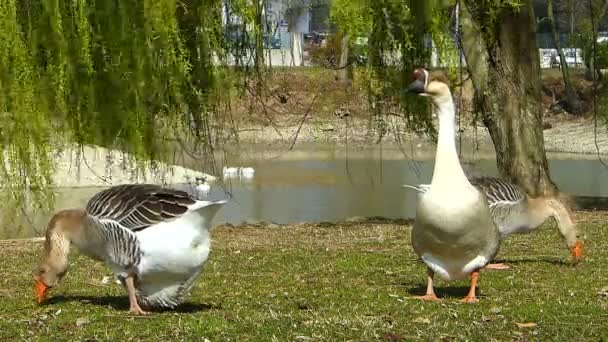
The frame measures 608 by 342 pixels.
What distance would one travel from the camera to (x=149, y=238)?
757cm

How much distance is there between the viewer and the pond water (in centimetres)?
2348

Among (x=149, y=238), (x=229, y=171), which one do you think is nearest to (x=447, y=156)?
(x=149, y=238)

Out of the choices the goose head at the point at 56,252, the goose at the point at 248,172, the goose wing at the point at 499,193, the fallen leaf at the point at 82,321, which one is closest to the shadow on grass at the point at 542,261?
the goose wing at the point at 499,193

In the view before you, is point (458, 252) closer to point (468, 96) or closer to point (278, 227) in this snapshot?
point (278, 227)

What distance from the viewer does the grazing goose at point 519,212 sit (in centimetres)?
1166

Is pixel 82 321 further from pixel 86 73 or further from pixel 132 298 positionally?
pixel 86 73

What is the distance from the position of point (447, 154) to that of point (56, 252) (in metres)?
3.02

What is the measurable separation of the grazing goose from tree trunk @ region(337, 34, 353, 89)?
9.15 feet

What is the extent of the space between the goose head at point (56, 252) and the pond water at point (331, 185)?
9573mm

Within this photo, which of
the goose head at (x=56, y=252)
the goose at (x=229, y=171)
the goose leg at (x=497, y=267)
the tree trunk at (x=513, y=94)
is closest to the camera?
the goose head at (x=56, y=252)

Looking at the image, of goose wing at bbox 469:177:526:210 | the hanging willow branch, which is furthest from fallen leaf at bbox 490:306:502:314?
the hanging willow branch

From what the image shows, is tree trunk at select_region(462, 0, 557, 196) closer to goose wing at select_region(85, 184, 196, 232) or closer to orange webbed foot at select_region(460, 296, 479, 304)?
orange webbed foot at select_region(460, 296, 479, 304)

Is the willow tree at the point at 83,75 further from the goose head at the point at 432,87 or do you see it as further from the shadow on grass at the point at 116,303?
the goose head at the point at 432,87

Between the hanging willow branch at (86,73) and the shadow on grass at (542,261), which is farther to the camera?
the shadow on grass at (542,261)
